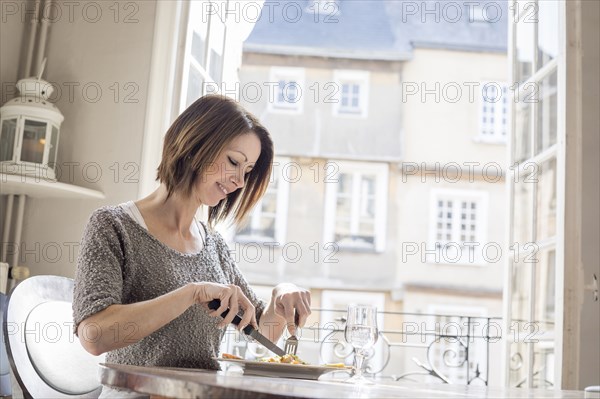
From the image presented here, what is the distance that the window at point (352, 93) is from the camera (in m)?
15.1

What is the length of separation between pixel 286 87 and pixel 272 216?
2829 millimetres

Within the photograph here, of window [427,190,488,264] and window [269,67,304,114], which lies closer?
window [427,190,488,264]

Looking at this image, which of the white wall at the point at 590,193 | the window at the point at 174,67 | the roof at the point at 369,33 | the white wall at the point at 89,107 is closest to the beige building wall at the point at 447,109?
the roof at the point at 369,33

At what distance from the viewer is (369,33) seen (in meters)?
15.1

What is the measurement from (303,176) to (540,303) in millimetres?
12194

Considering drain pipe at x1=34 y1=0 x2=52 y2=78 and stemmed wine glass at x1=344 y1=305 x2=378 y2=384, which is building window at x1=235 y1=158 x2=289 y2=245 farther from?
stemmed wine glass at x1=344 y1=305 x2=378 y2=384

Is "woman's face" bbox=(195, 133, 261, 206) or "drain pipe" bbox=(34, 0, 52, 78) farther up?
"drain pipe" bbox=(34, 0, 52, 78)

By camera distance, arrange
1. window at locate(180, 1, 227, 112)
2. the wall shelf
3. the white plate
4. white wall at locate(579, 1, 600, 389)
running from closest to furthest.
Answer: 1. the white plate
2. the wall shelf
3. white wall at locate(579, 1, 600, 389)
4. window at locate(180, 1, 227, 112)

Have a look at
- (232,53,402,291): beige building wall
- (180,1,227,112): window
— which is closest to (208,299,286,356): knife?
(180,1,227,112): window

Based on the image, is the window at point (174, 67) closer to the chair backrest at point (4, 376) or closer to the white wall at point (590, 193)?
the chair backrest at point (4, 376)

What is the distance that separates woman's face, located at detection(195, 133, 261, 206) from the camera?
1799 millimetres

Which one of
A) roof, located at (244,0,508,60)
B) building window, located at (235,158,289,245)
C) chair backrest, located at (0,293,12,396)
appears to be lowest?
chair backrest, located at (0,293,12,396)

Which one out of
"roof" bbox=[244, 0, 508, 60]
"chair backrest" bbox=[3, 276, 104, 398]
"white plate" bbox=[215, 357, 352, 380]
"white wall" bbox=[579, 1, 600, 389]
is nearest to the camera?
"white plate" bbox=[215, 357, 352, 380]

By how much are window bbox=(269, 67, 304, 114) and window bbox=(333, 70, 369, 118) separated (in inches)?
28.0
